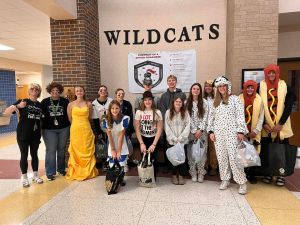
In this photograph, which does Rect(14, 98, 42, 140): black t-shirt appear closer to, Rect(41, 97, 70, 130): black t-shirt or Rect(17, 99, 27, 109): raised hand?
Rect(17, 99, 27, 109): raised hand

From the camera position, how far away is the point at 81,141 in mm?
3725

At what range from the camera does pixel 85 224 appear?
2.44 metres

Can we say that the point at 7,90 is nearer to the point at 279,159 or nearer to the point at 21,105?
the point at 21,105

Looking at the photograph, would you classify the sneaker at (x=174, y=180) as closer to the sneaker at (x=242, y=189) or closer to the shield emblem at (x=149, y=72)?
the sneaker at (x=242, y=189)

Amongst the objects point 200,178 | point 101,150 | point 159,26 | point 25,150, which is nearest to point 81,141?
point 101,150

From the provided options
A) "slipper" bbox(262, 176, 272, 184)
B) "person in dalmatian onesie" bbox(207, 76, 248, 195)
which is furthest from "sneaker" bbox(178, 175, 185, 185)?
"slipper" bbox(262, 176, 272, 184)

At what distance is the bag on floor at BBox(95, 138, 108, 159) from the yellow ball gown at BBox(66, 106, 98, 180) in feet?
0.21

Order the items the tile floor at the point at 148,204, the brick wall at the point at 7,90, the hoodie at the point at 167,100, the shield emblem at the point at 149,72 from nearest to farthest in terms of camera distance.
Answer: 1. the tile floor at the point at 148,204
2. the hoodie at the point at 167,100
3. the shield emblem at the point at 149,72
4. the brick wall at the point at 7,90

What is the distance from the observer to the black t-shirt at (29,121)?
3.37 metres

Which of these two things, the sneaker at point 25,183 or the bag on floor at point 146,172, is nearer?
the bag on floor at point 146,172

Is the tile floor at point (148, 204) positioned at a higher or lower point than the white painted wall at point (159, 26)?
lower

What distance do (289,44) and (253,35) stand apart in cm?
195

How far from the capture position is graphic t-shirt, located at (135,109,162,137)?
3.41 m

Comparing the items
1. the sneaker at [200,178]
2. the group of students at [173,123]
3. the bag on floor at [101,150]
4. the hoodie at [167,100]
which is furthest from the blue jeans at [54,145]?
the sneaker at [200,178]
